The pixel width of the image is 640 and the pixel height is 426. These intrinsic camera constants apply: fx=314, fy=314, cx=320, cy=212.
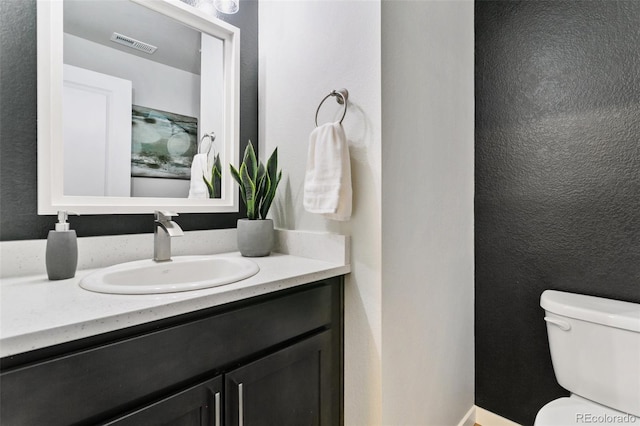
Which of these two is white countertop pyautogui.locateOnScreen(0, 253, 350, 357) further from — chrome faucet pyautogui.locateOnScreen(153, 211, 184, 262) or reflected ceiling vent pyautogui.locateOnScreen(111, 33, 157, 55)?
reflected ceiling vent pyautogui.locateOnScreen(111, 33, 157, 55)

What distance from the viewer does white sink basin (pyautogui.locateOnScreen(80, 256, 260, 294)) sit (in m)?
0.75

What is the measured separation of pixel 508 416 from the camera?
56.7 inches

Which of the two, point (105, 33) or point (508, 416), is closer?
point (105, 33)

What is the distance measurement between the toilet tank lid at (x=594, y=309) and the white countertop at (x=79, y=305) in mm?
928

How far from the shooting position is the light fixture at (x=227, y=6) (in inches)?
53.6

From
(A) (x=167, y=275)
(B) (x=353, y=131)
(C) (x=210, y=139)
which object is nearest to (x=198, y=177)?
(C) (x=210, y=139)

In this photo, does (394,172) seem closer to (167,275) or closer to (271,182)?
(271,182)

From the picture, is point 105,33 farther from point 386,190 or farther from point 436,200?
point 436,200

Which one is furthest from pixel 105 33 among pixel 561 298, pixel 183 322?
pixel 561 298

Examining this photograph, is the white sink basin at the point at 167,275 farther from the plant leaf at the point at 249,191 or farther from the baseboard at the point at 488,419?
the baseboard at the point at 488,419

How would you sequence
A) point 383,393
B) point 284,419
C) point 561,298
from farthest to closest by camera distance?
point 561,298
point 383,393
point 284,419

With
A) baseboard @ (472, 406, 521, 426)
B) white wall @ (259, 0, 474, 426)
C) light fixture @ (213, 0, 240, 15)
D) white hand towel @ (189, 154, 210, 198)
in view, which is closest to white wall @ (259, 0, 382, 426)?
white wall @ (259, 0, 474, 426)

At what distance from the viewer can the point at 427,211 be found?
1.24m

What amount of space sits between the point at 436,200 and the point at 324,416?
0.90 m
